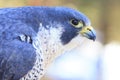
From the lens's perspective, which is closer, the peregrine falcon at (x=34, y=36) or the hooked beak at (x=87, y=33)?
the peregrine falcon at (x=34, y=36)

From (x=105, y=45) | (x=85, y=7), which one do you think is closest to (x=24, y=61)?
(x=85, y=7)

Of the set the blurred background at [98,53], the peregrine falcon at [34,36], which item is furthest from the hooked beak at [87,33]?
the blurred background at [98,53]

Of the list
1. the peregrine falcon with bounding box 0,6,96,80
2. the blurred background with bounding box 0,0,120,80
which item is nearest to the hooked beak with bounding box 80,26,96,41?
the peregrine falcon with bounding box 0,6,96,80

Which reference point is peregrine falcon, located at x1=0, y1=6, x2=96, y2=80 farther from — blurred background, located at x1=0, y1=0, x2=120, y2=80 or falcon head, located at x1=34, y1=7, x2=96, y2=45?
blurred background, located at x1=0, y1=0, x2=120, y2=80

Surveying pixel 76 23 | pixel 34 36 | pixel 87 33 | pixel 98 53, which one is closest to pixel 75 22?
pixel 76 23

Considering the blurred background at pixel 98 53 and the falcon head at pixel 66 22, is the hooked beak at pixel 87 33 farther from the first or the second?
the blurred background at pixel 98 53

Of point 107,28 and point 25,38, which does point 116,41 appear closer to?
point 107,28
